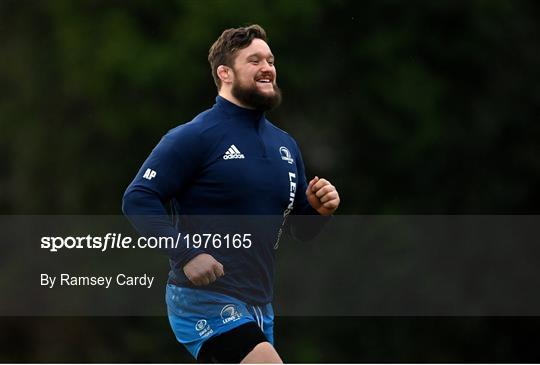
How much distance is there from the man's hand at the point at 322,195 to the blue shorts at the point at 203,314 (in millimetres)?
594

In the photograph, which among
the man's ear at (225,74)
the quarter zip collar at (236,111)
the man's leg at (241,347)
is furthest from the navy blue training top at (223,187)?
the man's leg at (241,347)

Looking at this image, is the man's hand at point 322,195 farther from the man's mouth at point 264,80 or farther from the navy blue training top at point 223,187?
the man's mouth at point 264,80

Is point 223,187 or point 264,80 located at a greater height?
point 264,80

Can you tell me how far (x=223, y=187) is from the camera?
579 cm

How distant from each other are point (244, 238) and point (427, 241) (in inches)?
396

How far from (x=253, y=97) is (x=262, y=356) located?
1.32 metres

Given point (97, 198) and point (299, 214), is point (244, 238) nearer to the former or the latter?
point (299, 214)

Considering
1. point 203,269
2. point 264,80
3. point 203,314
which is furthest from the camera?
point 264,80

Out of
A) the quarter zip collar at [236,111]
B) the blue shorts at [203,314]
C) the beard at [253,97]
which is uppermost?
the beard at [253,97]

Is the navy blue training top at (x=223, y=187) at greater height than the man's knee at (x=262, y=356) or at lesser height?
greater

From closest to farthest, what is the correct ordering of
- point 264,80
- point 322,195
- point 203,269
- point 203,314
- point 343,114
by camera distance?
point 203,269
point 203,314
point 322,195
point 264,80
point 343,114

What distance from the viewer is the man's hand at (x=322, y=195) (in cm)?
588

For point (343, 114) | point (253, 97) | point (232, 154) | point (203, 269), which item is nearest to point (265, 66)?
point (253, 97)

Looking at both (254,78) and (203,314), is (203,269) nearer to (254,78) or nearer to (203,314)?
(203,314)
